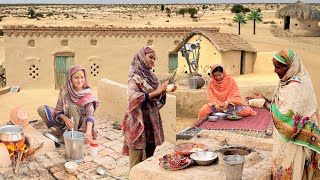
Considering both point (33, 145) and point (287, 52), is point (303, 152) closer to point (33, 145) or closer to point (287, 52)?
point (287, 52)

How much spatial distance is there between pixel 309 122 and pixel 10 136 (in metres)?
4.11

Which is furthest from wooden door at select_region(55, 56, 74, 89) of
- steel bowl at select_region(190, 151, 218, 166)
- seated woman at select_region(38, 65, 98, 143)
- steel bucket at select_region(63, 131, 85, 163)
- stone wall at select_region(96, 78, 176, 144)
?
steel bowl at select_region(190, 151, 218, 166)

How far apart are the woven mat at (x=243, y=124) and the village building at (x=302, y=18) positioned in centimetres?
2182

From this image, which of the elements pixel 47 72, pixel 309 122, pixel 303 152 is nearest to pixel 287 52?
pixel 309 122

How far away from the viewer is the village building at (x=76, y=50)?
16016 mm

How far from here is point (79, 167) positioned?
19.8ft

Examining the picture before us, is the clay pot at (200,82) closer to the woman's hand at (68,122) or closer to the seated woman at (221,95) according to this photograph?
the seated woman at (221,95)

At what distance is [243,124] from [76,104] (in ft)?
9.00

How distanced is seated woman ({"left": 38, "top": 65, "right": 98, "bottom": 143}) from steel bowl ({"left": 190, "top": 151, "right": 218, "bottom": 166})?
3154mm

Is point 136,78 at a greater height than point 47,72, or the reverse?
point 136,78

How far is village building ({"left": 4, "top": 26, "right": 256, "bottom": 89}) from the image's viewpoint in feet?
52.5

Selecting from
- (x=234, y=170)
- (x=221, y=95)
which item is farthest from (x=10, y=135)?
(x=221, y=95)

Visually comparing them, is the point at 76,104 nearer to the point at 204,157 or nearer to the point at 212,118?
the point at 212,118

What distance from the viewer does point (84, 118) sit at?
275 inches
